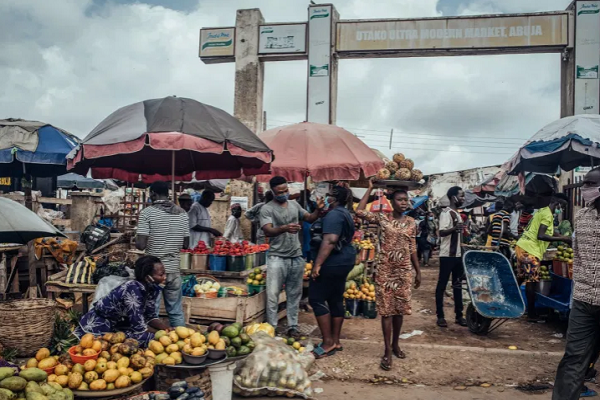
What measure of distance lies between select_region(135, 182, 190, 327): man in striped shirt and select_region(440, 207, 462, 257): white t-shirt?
3989 millimetres

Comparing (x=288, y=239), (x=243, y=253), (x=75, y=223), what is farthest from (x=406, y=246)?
(x=75, y=223)

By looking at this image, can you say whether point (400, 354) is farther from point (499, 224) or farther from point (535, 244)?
point (499, 224)

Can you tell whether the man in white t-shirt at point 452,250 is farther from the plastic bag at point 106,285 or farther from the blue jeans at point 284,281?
the plastic bag at point 106,285

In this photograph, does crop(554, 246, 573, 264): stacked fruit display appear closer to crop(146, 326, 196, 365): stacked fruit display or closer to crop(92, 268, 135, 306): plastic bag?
crop(146, 326, 196, 365): stacked fruit display

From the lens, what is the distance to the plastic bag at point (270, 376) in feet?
15.3

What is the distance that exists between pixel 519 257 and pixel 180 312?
17.8ft

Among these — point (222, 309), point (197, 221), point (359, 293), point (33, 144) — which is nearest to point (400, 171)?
point (359, 293)

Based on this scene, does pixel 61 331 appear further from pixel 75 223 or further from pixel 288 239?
pixel 75 223

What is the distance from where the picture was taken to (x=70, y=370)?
376 cm

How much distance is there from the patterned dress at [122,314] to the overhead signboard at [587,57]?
15.9m

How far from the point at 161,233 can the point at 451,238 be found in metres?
4.32

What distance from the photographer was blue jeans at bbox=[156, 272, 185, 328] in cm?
570

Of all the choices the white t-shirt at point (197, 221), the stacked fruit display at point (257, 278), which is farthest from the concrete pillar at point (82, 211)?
the stacked fruit display at point (257, 278)

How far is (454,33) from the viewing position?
1648 cm
